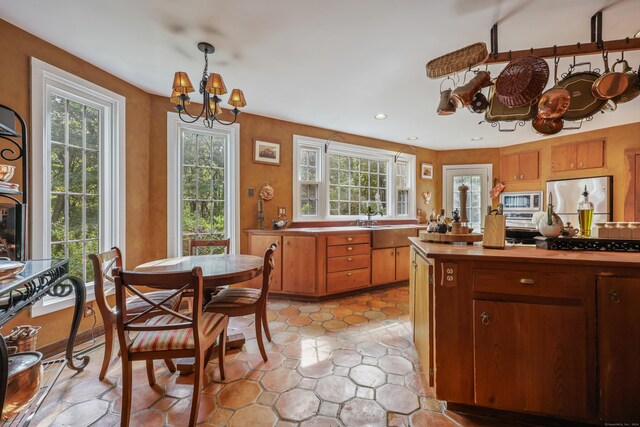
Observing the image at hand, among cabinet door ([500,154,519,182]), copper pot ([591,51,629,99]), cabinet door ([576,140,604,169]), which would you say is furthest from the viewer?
cabinet door ([500,154,519,182])

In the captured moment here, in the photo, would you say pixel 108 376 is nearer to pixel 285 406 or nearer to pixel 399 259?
pixel 285 406

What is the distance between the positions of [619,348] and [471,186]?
4.52 metres

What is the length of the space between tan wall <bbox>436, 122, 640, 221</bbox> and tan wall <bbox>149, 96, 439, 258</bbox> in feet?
8.55

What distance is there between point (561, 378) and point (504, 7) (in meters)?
2.07

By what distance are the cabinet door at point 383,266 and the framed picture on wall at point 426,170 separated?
83.6 inches

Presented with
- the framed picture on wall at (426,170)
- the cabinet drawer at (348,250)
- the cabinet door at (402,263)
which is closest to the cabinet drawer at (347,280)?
the cabinet drawer at (348,250)

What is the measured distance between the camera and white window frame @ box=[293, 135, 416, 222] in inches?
153

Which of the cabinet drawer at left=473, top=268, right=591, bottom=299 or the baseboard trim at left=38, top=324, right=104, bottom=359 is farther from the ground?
the cabinet drawer at left=473, top=268, right=591, bottom=299

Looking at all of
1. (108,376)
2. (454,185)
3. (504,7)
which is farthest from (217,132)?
(454,185)

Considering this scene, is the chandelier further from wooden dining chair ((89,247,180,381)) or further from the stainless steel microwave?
the stainless steel microwave

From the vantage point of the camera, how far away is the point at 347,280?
345 cm

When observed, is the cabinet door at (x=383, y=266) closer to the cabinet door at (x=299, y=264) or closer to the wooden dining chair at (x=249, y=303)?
the cabinet door at (x=299, y=264)

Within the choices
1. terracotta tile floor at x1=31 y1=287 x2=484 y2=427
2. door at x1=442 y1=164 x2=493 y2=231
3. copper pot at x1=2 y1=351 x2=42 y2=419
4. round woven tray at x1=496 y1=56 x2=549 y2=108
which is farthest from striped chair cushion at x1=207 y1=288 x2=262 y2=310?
door at x1=442 y1=164 x2=493 y2=231

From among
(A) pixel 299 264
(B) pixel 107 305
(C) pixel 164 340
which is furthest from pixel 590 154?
(B) pixel 107 305
